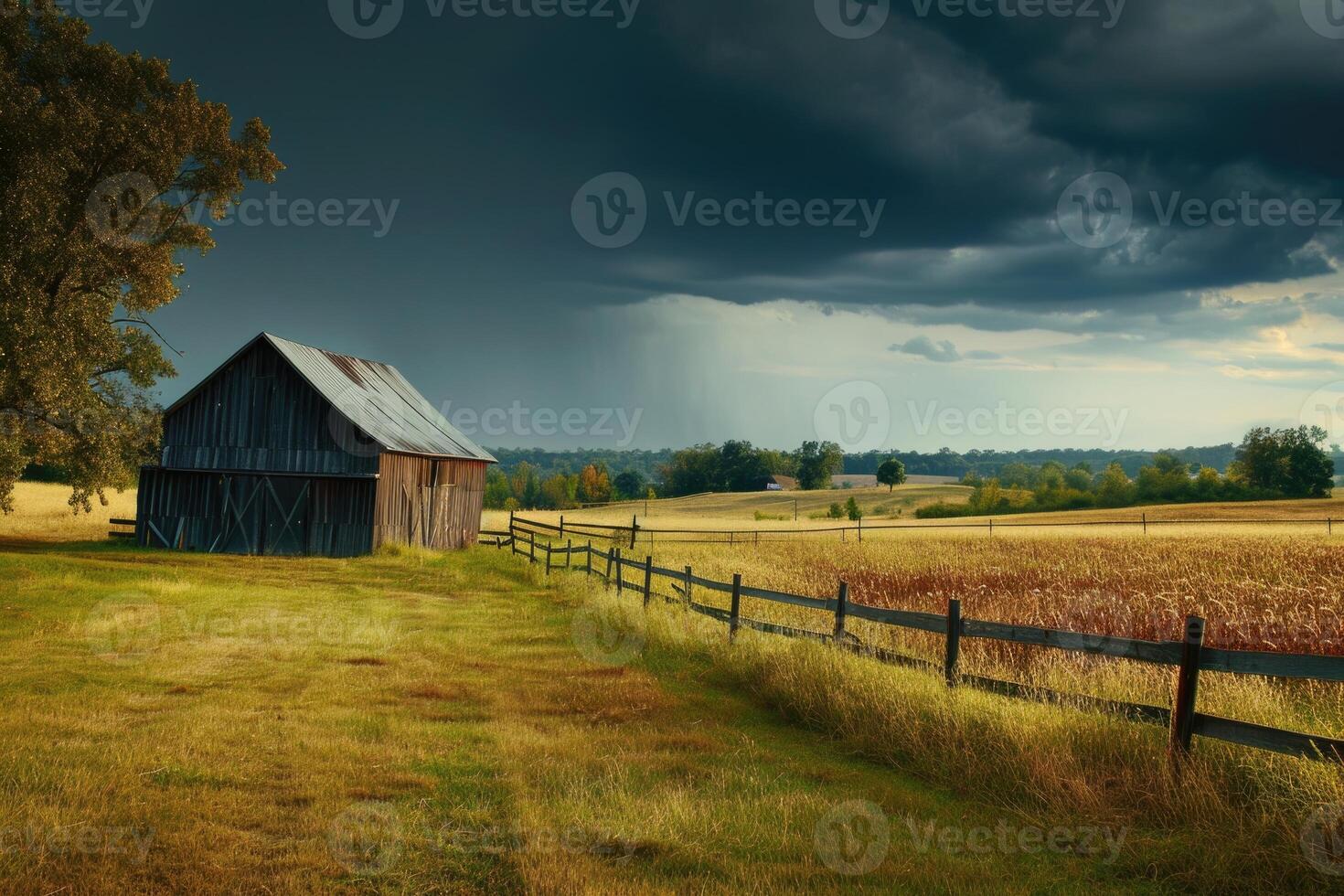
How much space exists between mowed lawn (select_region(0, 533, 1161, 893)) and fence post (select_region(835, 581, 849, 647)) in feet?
5.43

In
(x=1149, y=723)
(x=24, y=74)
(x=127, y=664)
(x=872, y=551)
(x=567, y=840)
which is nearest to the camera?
(x=567, y=840)

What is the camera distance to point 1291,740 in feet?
18.4

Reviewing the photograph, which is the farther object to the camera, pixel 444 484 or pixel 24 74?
pixel 444 484

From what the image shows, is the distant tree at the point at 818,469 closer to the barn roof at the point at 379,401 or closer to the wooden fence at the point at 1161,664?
the barn roof at the point at 379,401

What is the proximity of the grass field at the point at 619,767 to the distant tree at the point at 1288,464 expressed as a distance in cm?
9455

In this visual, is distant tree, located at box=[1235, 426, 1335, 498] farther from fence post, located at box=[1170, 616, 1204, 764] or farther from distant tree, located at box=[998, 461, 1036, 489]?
fence post, located at box=[1170, 616, 1204, 764]

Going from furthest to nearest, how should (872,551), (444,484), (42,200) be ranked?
(444,484), (872,551), (42,200)

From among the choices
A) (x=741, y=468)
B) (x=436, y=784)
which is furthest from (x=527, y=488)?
(x=436, y=784)

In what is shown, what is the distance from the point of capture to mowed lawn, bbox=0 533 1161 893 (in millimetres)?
5453

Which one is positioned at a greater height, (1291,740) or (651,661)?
(1291,740)

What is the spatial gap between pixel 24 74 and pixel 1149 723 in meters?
32.5

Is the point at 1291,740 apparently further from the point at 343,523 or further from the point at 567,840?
the point at 343,523

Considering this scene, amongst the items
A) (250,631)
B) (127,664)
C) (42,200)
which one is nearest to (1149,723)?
(127,664)

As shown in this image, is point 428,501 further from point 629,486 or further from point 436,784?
point 629,486
